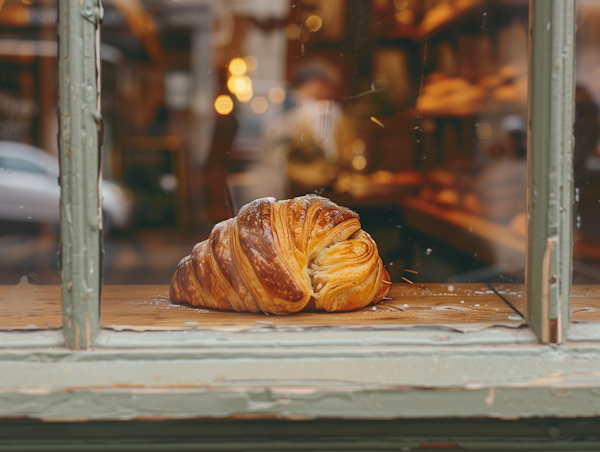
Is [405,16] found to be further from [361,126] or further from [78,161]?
[78,161]

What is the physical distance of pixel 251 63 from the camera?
9.64 feet

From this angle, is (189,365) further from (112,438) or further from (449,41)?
(449,41)

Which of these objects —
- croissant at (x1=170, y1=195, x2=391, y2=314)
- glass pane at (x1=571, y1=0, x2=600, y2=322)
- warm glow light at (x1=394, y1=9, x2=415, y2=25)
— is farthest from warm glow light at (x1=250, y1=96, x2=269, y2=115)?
croissant at (x1=170, y1=195, x2=391, y2=314)

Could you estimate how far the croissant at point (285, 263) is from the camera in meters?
1.14

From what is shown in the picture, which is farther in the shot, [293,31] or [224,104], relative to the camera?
[224,104]

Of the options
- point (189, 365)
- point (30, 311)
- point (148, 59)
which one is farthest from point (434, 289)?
point (148, 59)

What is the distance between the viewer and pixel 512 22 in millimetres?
2496

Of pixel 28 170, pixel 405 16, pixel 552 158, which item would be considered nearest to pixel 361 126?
pixel 405 16

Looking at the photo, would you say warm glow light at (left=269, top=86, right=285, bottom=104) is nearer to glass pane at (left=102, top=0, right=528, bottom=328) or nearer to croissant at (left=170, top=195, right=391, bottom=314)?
glass pane at (left=102, top=0, right=528, bottom=328)

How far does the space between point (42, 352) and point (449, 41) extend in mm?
2599

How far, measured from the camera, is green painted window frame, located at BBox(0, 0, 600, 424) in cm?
87

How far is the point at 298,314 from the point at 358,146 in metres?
1.64

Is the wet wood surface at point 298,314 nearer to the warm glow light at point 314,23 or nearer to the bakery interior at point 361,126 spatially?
the bakery interior at point 361,126

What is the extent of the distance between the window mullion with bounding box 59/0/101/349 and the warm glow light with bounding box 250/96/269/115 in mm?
2005
